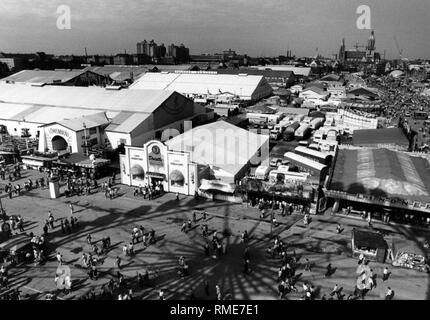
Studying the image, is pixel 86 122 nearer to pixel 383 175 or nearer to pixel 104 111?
pixel 104 111

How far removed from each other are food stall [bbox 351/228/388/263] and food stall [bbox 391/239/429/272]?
669 mm

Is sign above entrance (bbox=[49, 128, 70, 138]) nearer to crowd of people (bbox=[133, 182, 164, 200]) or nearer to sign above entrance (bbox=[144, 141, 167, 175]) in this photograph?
crowd of people (bbox=[133, 182, 164, 200])

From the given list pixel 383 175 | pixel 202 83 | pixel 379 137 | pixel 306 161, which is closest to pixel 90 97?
pixel 306 161

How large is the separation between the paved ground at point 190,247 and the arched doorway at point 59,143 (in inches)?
421

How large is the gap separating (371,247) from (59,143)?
35782 mm

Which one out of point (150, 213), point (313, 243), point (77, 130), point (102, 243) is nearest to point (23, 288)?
point (102, 243)

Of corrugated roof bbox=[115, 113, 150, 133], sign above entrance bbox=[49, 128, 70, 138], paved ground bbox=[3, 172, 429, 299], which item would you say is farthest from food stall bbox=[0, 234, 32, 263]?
corrugated roof bbox=[115, 113, 150, 133]

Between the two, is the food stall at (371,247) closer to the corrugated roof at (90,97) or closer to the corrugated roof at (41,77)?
the corrugated roof at (90,97)

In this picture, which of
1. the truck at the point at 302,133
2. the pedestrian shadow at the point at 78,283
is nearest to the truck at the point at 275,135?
the truck at the point at 302,133

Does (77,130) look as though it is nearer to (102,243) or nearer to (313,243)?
(102,243)

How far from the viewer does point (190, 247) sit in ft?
75.8

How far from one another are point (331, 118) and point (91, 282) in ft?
162

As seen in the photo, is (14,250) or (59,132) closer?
(14,250)

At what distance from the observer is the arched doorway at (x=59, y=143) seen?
4172 cm
